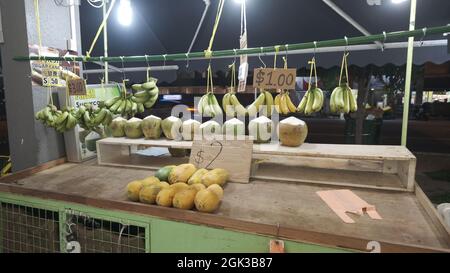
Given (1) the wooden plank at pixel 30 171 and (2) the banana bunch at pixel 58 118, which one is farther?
(2) the banana bunch at pixel 58 118

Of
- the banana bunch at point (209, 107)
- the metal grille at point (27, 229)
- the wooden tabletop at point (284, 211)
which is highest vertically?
the banana bunch at point (209, 107)

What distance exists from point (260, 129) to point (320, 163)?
2.06 feet

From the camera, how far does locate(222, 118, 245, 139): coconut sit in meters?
2.06

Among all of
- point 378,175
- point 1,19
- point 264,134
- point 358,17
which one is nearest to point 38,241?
point 264,134

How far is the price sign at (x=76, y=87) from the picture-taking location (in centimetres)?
224

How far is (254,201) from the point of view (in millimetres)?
1644

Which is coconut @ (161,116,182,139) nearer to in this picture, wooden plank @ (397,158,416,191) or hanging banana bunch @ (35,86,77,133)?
hanging banana bunch @ (35,86,77,133)

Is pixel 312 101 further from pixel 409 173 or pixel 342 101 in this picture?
pixel 409 173

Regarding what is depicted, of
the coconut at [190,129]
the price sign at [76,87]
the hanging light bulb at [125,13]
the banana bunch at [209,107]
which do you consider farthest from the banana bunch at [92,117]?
the hanging light bulb at [125,13]

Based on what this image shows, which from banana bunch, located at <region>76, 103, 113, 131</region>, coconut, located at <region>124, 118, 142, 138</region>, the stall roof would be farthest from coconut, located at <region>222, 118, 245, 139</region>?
the stall roof

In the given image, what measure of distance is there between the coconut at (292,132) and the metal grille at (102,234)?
103 centimetres

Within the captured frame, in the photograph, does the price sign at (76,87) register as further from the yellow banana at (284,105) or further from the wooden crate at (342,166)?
the yellow banana at (284,105)
